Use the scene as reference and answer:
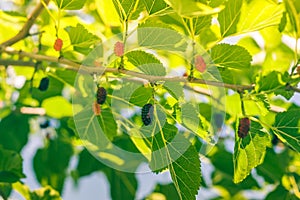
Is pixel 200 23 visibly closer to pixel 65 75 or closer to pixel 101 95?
pixel 101 95

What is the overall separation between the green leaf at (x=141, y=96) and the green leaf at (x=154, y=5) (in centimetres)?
15

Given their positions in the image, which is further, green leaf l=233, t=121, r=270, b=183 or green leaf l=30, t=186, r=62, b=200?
green leaf l=30, t=186, r=62, b=200

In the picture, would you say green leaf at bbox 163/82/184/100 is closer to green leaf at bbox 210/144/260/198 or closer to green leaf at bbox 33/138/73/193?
green leaf at bbox 210/144/260/198

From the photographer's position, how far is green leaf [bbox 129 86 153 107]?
1.03 meters

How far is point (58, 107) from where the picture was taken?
1680 mm

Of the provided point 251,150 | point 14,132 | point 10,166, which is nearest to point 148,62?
point 251,150

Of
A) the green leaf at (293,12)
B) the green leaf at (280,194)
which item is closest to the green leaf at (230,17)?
the green leaf at (293,12)

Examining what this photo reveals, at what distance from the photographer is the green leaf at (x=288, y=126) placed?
41.5 inches

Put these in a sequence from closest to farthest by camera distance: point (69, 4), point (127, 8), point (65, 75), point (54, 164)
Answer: point (127, 8) → point (69, 4) → point (65, 75) → point (54, 164)

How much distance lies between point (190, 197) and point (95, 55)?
0.40 meters

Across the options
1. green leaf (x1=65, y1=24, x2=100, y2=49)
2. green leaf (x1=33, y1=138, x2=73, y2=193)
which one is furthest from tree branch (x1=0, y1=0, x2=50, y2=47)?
green leaf (x1=33, y1=138, x2=73, y2=193)

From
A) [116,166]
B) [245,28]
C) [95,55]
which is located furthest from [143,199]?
[245,28]

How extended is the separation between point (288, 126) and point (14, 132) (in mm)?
977

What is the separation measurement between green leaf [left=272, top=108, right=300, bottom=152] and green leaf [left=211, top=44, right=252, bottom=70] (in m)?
0.13
